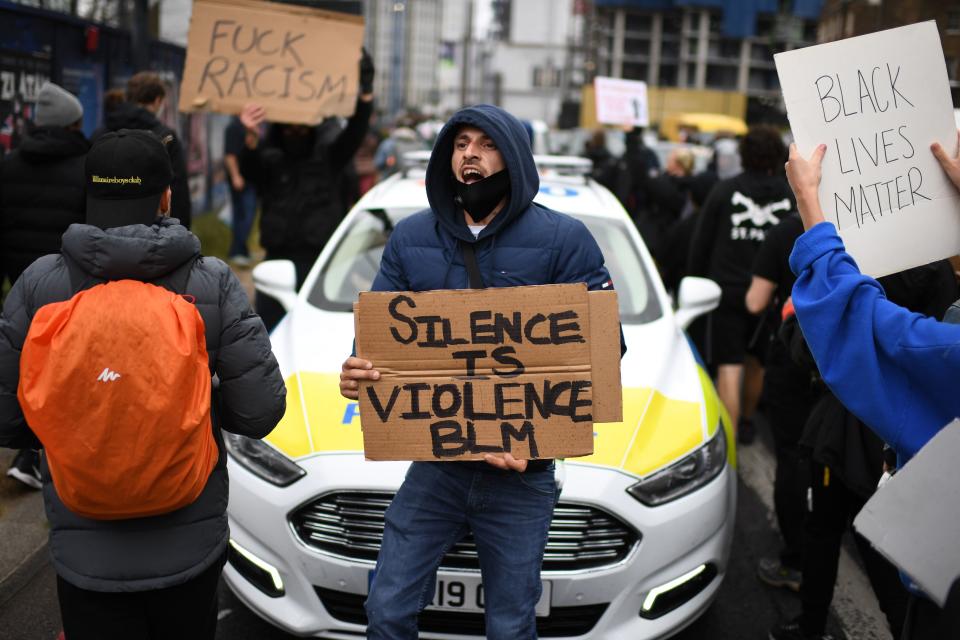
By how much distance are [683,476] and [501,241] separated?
4.28ft

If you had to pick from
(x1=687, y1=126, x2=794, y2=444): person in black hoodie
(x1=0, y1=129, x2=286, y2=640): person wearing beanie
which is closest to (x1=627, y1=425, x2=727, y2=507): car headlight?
(x1=0, y1=129, x2=286, y2=640): person wearing beanie

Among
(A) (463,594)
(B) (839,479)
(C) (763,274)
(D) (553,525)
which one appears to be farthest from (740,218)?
(A) (463,594)

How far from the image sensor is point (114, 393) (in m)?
2.17

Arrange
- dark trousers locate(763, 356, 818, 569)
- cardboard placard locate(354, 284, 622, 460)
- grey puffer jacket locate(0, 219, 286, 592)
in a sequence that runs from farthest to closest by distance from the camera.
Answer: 1. dark trousers locate(763, 356, 818, 569)
2. cardboard placard locate(354, 284, 622, 460)
3. grey puffer jacket locate(0, 219, 286, 592)

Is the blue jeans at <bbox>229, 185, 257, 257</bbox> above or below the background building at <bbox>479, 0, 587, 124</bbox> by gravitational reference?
below

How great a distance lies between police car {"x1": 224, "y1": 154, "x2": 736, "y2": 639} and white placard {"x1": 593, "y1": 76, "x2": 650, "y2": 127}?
702 cm

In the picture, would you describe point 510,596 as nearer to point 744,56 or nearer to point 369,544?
point 369,544

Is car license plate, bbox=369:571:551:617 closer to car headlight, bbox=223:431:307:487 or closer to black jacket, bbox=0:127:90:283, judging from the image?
car headlight, bbox=223:431:307:487

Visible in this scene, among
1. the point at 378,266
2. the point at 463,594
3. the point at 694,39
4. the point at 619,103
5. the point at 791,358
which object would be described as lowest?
the point at 463,594

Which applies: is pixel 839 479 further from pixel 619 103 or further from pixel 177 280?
pixel 619 103

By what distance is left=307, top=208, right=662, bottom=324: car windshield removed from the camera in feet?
15.2

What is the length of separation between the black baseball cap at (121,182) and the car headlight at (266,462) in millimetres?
1319

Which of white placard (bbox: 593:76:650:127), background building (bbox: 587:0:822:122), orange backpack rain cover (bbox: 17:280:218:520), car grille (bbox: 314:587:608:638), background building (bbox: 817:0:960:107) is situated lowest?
car grille (bbox: 314:587:608:638)

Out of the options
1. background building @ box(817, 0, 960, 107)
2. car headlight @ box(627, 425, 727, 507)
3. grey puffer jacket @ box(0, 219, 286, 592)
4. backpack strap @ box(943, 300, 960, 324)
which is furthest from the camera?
background building @ box(817, 0, 960, 107)
